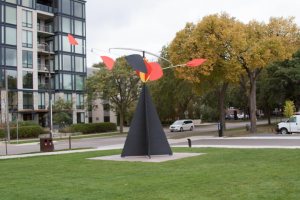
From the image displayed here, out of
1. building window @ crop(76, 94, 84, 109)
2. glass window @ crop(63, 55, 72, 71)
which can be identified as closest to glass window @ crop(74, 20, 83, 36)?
glass window @ crop(63, 55, 72, 71)

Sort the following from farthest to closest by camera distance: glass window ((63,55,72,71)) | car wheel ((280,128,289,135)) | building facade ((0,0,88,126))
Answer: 1. glass window ((63,55,72,71))
2. building facade ((0,0,88,126))
3. car wheel ((280,128,289,135))

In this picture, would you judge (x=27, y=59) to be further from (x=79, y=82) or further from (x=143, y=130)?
(x=143, y=130)

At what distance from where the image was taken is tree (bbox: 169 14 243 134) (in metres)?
36.9

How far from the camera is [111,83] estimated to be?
52.7 m

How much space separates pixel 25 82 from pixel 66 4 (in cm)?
1420

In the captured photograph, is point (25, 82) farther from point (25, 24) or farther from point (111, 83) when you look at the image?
point (111, 83)

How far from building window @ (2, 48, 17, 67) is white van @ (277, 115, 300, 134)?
38.9 metres

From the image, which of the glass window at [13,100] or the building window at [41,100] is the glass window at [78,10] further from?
the glass window at [13,100]

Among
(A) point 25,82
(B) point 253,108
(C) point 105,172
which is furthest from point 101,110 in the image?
(C) point 105,172

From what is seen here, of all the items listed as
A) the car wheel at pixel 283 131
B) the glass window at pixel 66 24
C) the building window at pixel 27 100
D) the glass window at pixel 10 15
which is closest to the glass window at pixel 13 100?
the building window at pixel 27 100

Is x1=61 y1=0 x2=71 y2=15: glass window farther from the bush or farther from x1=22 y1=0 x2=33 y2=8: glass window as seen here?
the bush

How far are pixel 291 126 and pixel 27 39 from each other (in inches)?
1622

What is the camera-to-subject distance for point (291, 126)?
37625 millimetres

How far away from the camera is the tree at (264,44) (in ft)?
121
